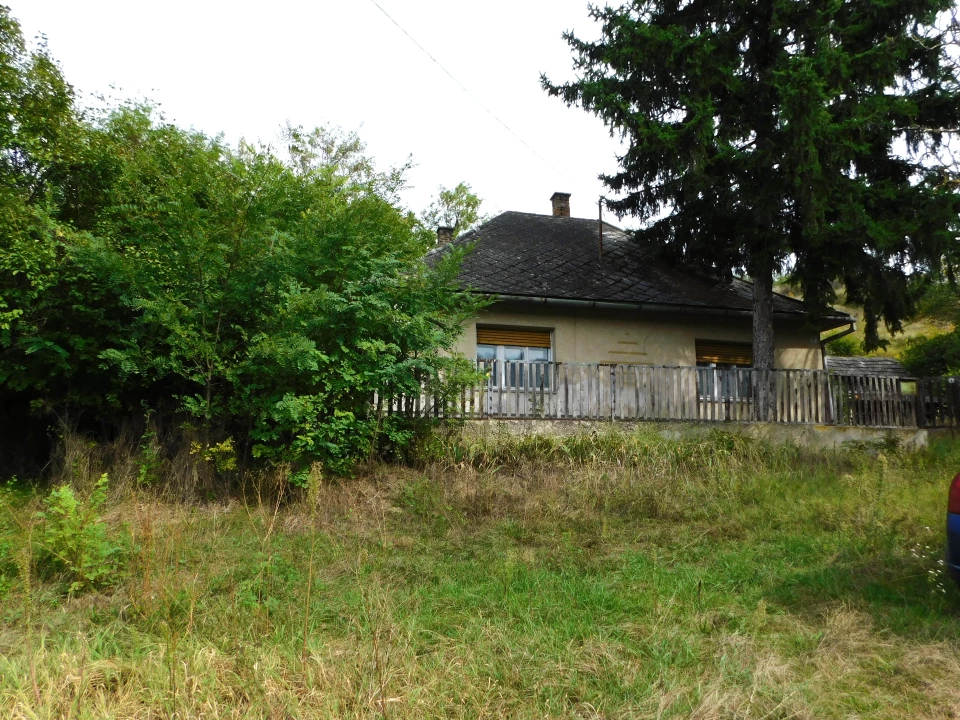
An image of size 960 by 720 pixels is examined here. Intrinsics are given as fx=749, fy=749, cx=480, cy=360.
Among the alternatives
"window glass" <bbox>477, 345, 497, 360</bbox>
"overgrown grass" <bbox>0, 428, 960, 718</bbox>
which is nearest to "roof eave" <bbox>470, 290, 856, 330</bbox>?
"window glass" <bbox>477, 345, 497, 360</bbox>

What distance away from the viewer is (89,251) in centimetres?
978

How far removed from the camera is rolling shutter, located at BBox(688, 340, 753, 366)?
1612 centimetres

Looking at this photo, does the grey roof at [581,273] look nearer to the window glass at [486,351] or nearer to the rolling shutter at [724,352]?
the rolling shutter at [724,352]

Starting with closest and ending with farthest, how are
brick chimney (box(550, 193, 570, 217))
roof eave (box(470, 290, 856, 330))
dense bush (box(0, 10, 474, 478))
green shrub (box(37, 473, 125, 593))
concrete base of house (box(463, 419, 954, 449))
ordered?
1. green shrub (box(37, 473, 125, 593))
2. dense bush (box(0, 10, 474, 478))
3. concrete base of house (box(463, 419, 954, 449))
4. roof eave (box(470, 290, 856, 330))
5. brick chimney (box(550, 193, 570, 217))

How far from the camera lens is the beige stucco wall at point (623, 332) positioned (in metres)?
14.8

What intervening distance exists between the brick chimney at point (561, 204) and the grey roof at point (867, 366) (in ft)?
29.6

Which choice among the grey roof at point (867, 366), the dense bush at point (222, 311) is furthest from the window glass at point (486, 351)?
the grey roof at point (867, 366)

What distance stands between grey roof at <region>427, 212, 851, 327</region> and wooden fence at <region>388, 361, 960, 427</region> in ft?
6.19

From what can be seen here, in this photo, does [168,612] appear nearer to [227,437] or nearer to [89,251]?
[227,437]

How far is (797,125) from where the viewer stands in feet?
38.2

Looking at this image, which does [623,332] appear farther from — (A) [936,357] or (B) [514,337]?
(A) [936,357]

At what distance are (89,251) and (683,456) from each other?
8.77m

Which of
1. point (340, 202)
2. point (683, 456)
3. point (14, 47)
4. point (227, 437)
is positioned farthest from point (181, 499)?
point (14, 47)

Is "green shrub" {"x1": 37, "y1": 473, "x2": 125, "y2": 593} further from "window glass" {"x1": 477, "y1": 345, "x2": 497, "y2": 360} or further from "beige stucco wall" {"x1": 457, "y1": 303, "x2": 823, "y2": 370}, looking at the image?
"window glass" {"x1": 477, "y1": 345, "x2": 497, "y2": 360}
